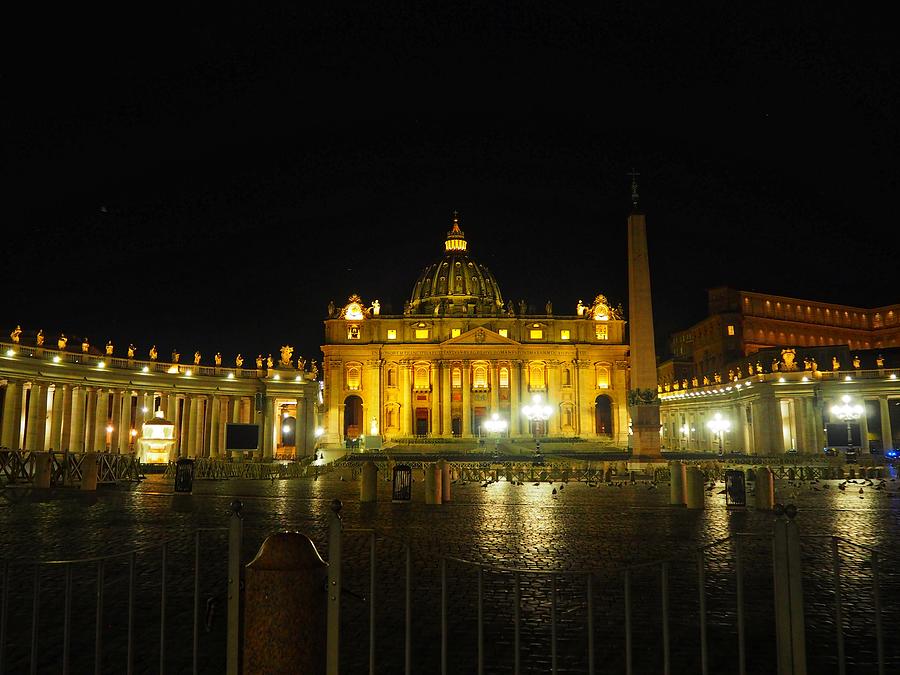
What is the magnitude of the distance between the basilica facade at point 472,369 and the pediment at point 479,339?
0.13 m

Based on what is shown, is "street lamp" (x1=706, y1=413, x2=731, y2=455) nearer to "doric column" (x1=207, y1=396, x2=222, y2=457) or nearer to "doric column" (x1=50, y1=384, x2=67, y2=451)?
"doric column" (x1=207, y1=396, x2=222, y2=457)

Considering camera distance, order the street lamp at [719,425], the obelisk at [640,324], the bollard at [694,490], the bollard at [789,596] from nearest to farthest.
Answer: the bollard at [789,596] → the bollard at [694,490] → the obelisk at [640,324] → the street lamp at [719,425]

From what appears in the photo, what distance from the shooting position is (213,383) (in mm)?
66625

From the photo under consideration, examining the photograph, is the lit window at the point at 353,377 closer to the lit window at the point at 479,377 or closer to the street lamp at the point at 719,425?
the lit window at the point at 479,377

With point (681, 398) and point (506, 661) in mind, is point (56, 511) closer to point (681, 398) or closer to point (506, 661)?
point (506, 661)

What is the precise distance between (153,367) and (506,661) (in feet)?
196

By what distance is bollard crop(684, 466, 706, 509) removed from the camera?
2044 centimetres

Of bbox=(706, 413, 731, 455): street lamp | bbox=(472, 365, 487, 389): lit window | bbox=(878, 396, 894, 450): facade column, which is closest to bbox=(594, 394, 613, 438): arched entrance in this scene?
bbox=(472, 365, 487, 389): lit window

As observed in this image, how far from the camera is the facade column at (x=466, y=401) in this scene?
9281 cm

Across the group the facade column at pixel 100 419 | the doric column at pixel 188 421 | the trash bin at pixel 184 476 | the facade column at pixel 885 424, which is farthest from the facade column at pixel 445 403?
the trash bin at pixel 184 476

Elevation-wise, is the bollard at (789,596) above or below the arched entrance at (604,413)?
below

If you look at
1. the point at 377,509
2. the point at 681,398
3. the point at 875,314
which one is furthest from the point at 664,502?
the point at 875,314

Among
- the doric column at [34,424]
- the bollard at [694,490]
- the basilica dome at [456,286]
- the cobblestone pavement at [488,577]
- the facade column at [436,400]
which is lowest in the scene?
the cobblestone pavement at [488,577]

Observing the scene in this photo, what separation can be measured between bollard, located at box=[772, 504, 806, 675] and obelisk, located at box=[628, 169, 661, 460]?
26845 mm
